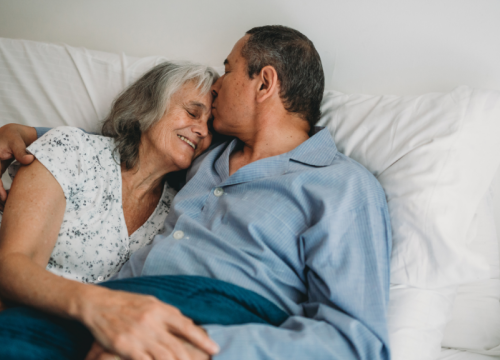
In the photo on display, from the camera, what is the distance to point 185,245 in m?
1.07

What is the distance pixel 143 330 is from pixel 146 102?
84 centimetres

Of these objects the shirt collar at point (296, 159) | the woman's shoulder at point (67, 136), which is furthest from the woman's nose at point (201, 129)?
the woman's shoulder at point (67, 136)

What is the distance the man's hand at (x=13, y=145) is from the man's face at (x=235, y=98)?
60 centimetres

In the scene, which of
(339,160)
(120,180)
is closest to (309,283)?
(339,160)

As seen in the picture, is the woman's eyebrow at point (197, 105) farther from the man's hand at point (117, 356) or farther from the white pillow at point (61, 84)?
the man's hand at point (117, 356)

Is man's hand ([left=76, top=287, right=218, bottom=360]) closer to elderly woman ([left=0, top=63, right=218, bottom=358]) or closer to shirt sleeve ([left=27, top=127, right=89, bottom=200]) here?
elderly woman ([left=0, top=63, right=218, bottom=358])

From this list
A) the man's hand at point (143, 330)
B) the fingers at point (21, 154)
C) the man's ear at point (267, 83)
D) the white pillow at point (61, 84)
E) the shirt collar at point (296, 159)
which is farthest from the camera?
the white pillow at point (61, 84)

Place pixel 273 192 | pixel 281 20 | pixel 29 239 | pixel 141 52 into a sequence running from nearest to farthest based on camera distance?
pixel 29 239
pixel 273 192
pixel 281 20
pixel 141 52

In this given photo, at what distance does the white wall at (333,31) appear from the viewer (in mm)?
1298

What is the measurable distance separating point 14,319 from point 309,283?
687mm

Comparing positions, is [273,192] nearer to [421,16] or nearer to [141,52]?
[421,16]

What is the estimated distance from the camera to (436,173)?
1070 mm

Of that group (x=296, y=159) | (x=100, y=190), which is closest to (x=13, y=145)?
(x=100, y=190)

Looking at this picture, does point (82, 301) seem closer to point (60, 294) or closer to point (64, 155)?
point (60, 294)
